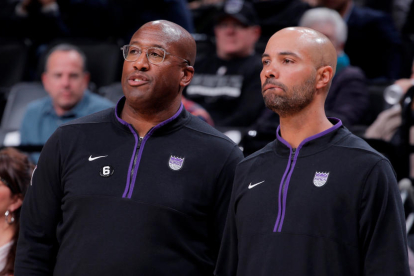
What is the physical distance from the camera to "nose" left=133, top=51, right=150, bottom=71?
283cm

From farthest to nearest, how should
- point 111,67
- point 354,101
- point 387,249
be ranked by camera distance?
point 111,67
point 354,101
point 387,249

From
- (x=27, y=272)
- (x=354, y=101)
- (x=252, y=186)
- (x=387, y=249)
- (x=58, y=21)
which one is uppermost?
(x=58, y=21)

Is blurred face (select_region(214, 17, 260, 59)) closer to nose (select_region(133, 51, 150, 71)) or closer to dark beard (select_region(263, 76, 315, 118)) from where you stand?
nose (select_region(133, 51, 150, 71))

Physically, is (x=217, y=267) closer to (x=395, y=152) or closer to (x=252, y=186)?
(x=252, y=186)

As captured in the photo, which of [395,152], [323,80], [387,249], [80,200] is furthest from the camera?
[395,152]

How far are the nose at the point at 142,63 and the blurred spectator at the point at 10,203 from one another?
100cm

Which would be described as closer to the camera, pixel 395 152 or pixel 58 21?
pixel 395 152

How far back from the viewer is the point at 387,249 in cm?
226

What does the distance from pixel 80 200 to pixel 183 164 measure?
0.43 metres

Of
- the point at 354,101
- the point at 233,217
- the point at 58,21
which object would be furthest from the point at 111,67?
the point at 233,217

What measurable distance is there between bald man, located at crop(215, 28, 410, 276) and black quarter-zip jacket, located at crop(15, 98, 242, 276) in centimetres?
19

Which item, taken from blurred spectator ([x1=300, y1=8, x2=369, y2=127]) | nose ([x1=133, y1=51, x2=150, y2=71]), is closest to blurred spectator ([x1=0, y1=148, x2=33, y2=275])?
nose ([x1=133, y1=51, x2=150, y2=71])

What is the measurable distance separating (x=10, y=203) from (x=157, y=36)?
1.20 metres

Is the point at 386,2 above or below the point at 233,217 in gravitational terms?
above
